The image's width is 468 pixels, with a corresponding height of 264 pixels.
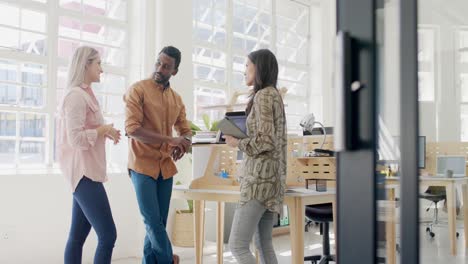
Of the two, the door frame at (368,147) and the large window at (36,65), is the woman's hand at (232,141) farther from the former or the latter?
the large window at (36,65)

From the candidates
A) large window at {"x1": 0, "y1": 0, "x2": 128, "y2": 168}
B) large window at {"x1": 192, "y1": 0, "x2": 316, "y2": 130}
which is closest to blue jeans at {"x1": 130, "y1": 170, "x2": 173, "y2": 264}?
large window at {"x1": 0, "y1": 0, "x2": 128, "y2": 168}

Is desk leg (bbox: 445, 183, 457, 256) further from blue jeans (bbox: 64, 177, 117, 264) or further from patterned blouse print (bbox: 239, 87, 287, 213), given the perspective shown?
blue jeans (bbox: 64, 177, 117, 264)

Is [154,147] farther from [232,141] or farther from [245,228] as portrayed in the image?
[245,228]

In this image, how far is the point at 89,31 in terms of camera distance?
434cm

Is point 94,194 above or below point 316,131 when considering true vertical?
below

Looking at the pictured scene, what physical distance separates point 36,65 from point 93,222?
198 centimetres

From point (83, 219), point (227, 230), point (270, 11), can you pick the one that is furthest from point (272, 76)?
point (270, 11)

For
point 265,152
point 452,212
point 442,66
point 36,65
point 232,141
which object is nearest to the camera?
point 442,66

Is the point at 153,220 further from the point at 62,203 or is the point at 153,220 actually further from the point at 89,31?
the point at 89,31

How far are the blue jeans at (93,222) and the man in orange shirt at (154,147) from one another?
203mm

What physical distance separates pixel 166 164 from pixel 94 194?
16.7 inches

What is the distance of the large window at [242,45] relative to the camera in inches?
210

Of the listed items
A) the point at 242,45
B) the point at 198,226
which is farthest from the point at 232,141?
the point at 242,45

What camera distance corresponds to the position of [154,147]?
268 cm
